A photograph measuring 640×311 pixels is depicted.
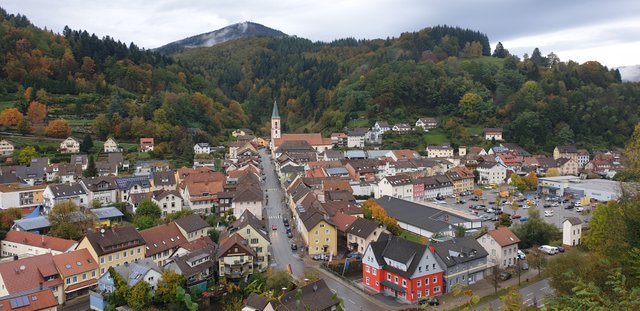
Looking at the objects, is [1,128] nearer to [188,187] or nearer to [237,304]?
[188,187]

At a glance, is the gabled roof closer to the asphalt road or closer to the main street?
the asphalt road

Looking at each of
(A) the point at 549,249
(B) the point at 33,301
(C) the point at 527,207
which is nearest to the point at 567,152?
(C) the point at 527,207

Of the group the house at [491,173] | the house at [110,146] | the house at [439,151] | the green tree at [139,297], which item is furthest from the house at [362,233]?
the house at [110,146]

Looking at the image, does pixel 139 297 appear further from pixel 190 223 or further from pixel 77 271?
pixel 190 223

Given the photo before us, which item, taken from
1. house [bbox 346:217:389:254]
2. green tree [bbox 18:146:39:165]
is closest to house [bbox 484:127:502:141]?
house [bbox 346:217:389:254]

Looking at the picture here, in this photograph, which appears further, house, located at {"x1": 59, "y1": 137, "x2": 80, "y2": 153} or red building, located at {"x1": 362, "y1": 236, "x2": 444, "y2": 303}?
house, located at {"x1": 59, "y1": 137, "x2": 80, "y2": 153}
